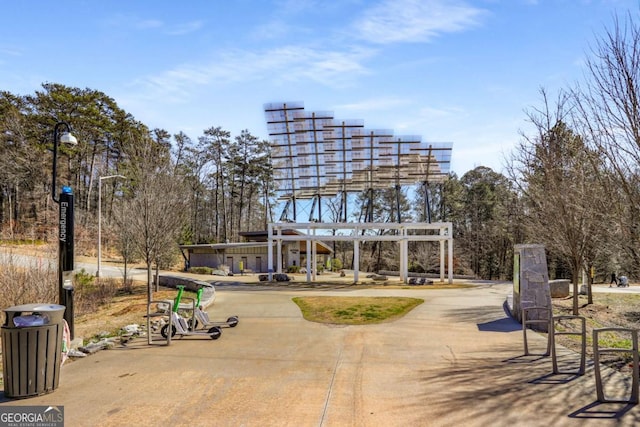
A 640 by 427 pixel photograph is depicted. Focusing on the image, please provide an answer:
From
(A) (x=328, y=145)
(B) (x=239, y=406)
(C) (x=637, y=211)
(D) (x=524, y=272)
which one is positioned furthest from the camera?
(A) (x=328, y=145)

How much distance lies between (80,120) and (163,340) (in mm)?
44859

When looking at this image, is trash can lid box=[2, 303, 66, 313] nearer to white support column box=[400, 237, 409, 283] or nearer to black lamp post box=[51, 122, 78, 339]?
black lamp post box=[51, 122, 78, 339]

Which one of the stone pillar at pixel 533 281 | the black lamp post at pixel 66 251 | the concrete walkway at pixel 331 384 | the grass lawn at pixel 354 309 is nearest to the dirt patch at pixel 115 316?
the black lamp post at pixel 66 251

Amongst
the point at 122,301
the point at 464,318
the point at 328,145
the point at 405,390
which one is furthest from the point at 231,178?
the point at 405,390

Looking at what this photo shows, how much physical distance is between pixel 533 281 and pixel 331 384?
7751 millimetres

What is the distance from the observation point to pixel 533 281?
12195mm

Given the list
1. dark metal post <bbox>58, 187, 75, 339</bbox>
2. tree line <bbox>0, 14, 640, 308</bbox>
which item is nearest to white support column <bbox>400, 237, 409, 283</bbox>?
tree line <bbox>0, 14, 640, 308</bbox>

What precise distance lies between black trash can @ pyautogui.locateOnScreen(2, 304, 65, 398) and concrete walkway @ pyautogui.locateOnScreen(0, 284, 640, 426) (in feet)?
0.63

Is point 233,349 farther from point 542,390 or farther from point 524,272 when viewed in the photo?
point 524,272

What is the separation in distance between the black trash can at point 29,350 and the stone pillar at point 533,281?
1083 centimetres

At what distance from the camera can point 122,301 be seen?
20078 mm

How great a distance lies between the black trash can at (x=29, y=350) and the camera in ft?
20.2

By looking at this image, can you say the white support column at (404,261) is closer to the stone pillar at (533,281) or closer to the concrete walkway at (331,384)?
the stone pillar at (533,281)

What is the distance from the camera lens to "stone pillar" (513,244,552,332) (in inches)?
475
